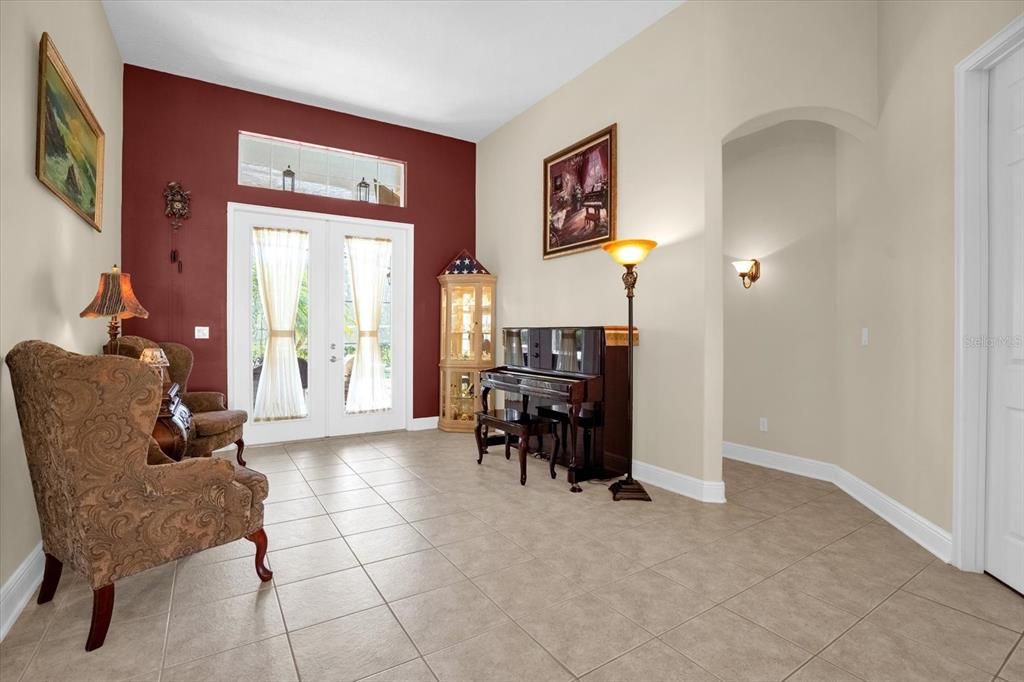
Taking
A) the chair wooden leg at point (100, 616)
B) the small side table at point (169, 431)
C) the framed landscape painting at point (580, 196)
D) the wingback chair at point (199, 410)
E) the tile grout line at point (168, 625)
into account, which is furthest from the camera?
the framed landscape painting at point (580, 196)

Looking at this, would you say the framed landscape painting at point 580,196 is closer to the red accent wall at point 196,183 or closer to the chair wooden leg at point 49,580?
the red accent wall at point 196,183

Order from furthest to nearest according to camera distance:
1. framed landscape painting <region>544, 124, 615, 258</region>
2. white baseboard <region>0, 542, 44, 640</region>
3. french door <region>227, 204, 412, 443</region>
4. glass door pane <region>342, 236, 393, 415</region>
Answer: glass door pane <region>342, 236, 393, 415</region>, french door <region>227, 204, 412, 443</region>, framed landscape painting <region>544, 124, 615, 258</region>, white baseboard <region>0, 542, 44, 640</region>

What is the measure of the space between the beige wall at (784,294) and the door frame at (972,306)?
144 centimetres

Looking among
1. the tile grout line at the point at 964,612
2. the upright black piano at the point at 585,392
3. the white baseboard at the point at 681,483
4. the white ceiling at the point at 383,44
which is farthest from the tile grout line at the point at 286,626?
the white ceiling at the point at 383,44

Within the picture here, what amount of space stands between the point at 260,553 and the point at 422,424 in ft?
12.2

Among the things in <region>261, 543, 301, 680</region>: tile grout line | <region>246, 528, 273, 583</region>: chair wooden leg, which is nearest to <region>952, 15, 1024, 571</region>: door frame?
<region>261, 543, 301, 680</region>: tile grout line

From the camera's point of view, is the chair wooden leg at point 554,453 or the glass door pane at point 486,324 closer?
the chair wooden leg at point 554,453

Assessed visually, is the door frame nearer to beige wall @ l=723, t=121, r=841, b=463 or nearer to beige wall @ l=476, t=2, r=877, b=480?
beige wall @ l=476, t=2, r=877, b=480

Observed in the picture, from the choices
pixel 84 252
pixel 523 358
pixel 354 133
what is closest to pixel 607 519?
pixel 523 358

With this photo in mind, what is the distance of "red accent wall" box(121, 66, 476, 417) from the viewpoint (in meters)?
4.61

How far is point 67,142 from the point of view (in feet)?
9.27

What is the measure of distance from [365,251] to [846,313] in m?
4.74

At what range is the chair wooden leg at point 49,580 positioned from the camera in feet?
7.00

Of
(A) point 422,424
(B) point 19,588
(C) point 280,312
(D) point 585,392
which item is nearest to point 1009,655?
(D) point 585,392
